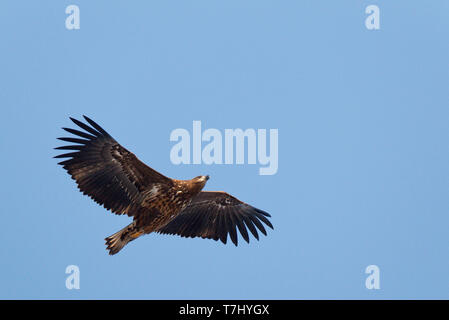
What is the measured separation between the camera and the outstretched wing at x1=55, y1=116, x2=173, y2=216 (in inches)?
700

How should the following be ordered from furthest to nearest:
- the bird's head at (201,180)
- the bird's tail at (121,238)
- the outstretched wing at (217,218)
Result: the outstretched wing at (217,218), the bird's head at (201,180), the bird's tail at (121,238)

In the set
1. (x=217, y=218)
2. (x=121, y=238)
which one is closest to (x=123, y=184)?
(x=121, y=238)

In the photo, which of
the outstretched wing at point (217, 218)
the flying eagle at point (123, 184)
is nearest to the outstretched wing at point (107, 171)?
the flying eagle at point (123, 184)

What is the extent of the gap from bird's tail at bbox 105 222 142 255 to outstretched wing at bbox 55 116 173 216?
1.39 feet

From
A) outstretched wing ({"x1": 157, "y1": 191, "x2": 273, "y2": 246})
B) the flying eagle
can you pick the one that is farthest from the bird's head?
outstretched wing ({"x1": 157, "y1": 191, "x2": 273, "y2": 246})

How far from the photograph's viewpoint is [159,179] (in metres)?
18.0

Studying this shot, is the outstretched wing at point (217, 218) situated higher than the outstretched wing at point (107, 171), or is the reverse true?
the outstretched wing at point (107, 171)

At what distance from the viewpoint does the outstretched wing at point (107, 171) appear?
17781 millimetres

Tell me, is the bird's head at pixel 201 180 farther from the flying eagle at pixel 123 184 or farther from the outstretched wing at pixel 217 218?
the outstretched wing at pixel 217 218

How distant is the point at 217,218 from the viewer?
19781 millimetres

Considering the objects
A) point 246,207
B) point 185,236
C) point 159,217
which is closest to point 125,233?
point 159,217

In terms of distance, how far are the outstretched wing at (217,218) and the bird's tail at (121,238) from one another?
1694 millimetres

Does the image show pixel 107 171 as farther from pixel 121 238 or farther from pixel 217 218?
pixel 217 218

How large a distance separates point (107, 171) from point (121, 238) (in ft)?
4.72
